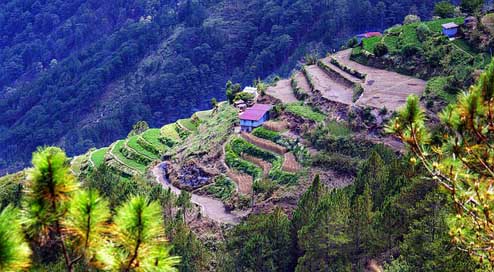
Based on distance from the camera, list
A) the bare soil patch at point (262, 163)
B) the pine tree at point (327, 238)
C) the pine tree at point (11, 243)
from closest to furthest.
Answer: the pine tree at point (11, 243) → the pine tree at point (327, 238) → the bare soil patch at point (262, 163)

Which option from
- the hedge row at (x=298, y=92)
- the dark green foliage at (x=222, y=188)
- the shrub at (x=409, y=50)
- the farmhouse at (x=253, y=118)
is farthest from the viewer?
the hedge row at (x=298, y=92)

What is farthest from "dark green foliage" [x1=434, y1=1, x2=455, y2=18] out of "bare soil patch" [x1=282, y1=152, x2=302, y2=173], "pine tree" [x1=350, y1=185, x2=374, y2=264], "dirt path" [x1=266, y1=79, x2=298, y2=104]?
"pine tree" [x1=350, y1=185, x2=374, y2=264]

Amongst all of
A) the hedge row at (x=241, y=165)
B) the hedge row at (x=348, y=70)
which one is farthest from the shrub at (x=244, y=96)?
the hedge row at (x=241, y=165)

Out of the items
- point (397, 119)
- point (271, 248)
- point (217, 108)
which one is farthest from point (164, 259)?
point (217, 108)

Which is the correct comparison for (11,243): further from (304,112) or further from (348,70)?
(348,70)

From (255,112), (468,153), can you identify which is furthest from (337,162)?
(468,153)

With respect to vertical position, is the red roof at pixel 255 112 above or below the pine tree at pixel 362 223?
below

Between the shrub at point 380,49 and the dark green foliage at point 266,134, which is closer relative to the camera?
the dark green foliage at point 266,134

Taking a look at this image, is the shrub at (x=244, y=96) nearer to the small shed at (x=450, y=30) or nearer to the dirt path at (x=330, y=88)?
the dirt path at (x=330, y=88)
